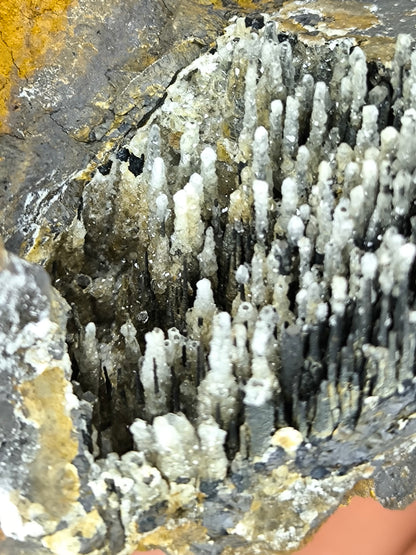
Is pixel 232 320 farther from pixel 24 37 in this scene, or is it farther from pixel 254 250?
pixel 24 37

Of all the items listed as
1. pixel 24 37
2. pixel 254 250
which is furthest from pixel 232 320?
pixel 24 37

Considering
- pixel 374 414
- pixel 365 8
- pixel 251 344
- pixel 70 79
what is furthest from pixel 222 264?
pixel 365 8

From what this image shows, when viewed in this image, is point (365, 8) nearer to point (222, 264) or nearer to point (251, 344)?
point (222, 264)

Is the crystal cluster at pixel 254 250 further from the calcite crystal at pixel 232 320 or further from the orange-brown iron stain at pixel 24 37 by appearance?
the orange-brown iron stain at pixel 24 37

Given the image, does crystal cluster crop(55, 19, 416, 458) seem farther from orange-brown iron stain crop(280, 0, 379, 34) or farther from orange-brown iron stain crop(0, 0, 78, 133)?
orange-brown iron stain crop(0, 0, 78, 133)

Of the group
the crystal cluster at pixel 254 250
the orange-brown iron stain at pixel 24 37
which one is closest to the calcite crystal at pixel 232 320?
the crystal cluster at pixel 254 250

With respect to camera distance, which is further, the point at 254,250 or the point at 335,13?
the point at 335,13
